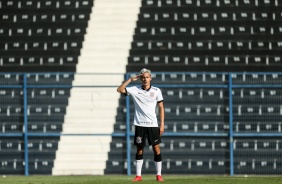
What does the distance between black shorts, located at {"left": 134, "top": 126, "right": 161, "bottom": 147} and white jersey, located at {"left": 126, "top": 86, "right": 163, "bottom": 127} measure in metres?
0.08

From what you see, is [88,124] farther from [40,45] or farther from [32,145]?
[40,45]

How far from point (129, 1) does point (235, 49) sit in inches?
155

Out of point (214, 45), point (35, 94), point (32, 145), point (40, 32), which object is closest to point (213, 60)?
point (214, 45)

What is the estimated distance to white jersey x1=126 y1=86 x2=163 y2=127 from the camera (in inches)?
563

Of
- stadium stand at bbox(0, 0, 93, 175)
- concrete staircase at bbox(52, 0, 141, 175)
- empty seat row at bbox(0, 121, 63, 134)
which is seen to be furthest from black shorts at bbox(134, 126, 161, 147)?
empty seat row at bbox(0, 121, 63, 134)

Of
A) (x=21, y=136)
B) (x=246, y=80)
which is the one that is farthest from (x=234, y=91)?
(x=21, y=136)

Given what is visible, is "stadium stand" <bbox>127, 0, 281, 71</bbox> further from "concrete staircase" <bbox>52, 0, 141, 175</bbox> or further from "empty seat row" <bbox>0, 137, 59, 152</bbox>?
"empty seat row" <bbox>0, 137, 59, 152</bbox>

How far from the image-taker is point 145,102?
14383 millimetres

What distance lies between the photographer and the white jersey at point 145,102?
1431cm

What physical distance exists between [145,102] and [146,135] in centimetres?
54

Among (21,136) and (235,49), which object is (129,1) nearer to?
(235,49)

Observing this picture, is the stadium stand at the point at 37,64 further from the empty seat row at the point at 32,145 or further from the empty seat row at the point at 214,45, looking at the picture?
the empty seat row at the point at 214,45

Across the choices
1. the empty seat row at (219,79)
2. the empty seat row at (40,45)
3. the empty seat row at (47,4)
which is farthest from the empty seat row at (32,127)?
the empty seat row at (47,4)

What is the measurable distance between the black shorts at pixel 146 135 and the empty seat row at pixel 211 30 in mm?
9426
